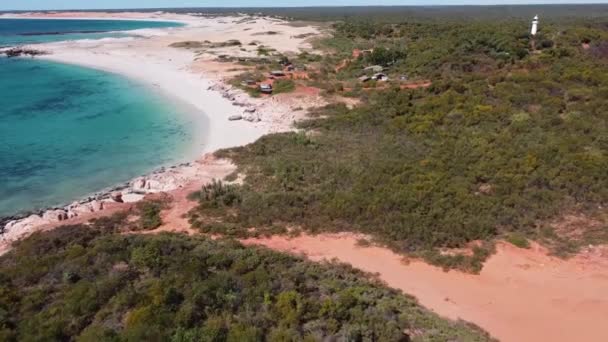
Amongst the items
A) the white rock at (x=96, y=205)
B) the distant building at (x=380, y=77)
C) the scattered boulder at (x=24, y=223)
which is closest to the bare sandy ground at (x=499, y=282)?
the white rock at (x=96, y=205)

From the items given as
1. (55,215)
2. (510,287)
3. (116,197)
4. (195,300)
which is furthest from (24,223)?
(510,287)

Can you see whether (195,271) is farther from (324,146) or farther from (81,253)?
(324,146)

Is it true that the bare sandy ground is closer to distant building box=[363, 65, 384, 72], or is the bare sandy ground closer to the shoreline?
the shoreline

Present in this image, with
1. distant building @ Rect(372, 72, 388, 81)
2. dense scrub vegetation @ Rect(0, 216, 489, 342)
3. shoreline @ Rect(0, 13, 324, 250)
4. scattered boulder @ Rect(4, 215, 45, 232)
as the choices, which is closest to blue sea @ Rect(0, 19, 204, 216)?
shoreline @ Rect(0, 13, 324, 250)

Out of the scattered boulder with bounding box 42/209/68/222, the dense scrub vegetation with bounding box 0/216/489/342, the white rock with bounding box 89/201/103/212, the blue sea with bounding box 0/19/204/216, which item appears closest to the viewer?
the dense scrub vegetation with bounding box 0/216/489/342

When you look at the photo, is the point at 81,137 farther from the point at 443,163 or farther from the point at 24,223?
the point at 443,163

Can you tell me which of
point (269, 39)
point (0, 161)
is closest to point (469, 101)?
point (0, 161)

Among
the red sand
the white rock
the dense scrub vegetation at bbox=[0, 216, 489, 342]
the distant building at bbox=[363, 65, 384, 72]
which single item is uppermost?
the distant building at bbox=[363, 65, 384, 72]

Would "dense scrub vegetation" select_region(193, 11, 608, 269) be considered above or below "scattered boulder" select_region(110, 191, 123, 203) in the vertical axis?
above
